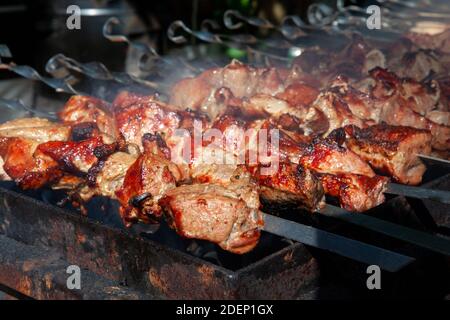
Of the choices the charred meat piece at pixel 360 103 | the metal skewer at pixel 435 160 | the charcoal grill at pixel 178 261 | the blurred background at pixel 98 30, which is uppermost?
the charred meat piece at pixel 360 103

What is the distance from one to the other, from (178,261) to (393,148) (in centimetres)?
134

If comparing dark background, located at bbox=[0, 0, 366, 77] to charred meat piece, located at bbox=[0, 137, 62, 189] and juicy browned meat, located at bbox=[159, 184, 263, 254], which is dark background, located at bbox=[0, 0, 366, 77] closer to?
charred meat piece, located at bbox=[0, 137, 62, 189]

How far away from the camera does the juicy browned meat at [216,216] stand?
2635mm

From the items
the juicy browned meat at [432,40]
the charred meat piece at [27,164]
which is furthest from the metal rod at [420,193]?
the juicy browned meat at [432,40]

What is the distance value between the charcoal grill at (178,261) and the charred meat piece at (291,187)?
10cm

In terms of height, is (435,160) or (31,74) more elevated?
(31,74)

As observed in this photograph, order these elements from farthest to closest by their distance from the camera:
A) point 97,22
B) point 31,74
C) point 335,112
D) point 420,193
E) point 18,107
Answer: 1. point 97,22
2. point 31,74
3. point 18,107
4. point 335,112
5. point 420,193

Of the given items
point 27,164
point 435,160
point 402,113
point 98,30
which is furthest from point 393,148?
point 98,30

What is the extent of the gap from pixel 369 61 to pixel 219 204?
258cm

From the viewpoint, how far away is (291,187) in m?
2.80

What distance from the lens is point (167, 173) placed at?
2906 mm

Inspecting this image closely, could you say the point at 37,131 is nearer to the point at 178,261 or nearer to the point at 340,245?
the point at 178,261

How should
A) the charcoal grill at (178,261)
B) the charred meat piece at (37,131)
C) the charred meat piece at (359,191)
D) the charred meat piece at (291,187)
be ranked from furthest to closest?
the charred meat piece at (37,131) → the charred meat piece at (359,191) → the charred meat piece at (291,187) → the charcoal grill at (178,261)

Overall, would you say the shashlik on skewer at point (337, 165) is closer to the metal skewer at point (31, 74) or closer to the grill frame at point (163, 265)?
the grill frame at point (163, 265)
